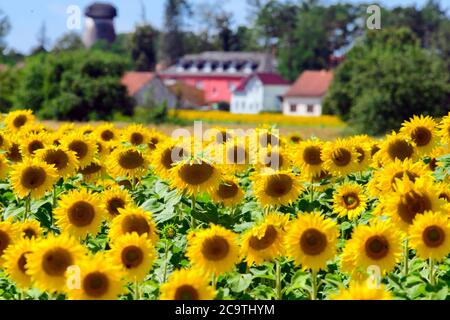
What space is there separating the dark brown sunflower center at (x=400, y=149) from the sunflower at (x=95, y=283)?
9.25 feet

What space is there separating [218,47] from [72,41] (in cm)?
2187

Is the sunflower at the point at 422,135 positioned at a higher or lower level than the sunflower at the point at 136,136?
higher

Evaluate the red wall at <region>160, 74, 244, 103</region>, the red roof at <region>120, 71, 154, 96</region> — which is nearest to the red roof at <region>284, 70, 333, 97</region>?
the red roof at <region>120, 71, 154, 96</region>

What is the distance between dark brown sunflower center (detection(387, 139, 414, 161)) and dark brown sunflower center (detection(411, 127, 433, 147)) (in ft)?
0.46

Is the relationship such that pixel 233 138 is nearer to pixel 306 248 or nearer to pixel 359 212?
pixel 359 212

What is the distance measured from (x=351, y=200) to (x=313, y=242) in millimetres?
1354

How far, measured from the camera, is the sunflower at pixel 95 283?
383 cm

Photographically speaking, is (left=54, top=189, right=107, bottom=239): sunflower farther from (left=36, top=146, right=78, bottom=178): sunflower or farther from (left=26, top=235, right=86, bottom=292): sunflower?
(left=36, top=146, right=78, bottom=178): sunflower

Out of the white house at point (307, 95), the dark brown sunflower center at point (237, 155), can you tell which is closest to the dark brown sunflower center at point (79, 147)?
the dark brown sunflower center at point (237, 155)

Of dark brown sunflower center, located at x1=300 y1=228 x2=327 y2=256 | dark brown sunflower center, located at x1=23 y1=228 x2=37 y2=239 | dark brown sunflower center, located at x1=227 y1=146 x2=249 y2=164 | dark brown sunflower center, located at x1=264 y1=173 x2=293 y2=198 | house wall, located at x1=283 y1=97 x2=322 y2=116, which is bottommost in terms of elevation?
house wall, located at x1=283 y1=97 x2=322 y2=116

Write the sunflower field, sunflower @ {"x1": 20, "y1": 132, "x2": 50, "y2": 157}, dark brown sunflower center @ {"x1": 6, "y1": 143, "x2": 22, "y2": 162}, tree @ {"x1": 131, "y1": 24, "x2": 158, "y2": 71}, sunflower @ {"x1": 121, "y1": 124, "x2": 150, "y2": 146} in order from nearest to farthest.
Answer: the sunflower field, sunflower @ {"x1": 20, "y1": 132, "x2": 50, "y2": 157}, dark brown sunflower center @ {"x1": 6, "y1": 143, "x2": 22, "y2": 162}, sunflower @ {"x1": 121, "y1": 124, "x2": 150, "y2": 146}, tree @ {"x1": 131, "y1": 24, "x2": 158, "y2": 71}

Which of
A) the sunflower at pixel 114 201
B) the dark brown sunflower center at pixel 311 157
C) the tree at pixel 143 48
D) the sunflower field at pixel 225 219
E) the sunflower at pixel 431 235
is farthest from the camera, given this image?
the tree at pixel 143 48

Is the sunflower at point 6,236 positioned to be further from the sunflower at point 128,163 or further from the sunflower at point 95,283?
the sunflower at point 128,163

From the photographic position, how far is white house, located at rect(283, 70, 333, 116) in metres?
93.2
